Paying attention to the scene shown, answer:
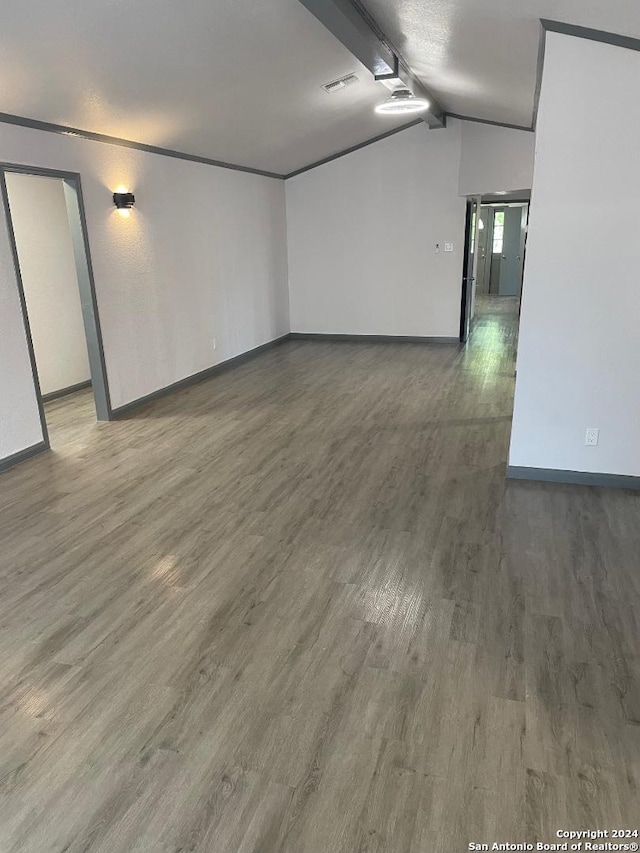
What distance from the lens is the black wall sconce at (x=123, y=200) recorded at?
5191 mm

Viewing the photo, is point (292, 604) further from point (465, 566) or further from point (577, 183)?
point (577, 183)

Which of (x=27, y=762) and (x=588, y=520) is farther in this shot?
(x=588, y=520)

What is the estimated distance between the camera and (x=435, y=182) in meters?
8.10

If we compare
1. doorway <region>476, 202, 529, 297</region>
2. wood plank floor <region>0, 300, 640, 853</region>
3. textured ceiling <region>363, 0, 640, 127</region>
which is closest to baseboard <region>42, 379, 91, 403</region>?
wood plank floor <region>0, 300, 640, 853</region>

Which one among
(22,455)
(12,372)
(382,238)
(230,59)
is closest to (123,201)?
(230,59)

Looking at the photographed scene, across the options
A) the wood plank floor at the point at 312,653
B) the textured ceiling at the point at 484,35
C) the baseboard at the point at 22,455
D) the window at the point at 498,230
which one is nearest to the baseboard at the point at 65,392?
the baseboard at the point at 22,455

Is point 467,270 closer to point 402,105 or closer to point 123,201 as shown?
point 402,105

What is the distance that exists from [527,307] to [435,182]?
529 cm

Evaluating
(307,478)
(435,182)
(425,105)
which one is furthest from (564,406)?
(435,182)

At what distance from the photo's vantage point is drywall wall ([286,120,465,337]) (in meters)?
8.11

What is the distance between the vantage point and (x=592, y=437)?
3.68 meters

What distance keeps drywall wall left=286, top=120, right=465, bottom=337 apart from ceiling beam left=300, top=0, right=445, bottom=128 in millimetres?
2645

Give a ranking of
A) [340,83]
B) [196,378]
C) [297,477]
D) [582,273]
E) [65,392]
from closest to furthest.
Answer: [582,273] < [297,477] < [340,83] < [65,392] < [196,378]

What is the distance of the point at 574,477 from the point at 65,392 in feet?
17.2
